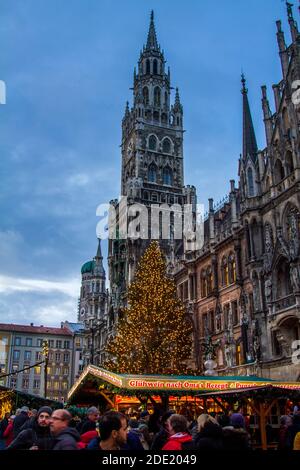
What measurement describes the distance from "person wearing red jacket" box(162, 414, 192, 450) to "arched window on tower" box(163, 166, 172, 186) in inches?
2531

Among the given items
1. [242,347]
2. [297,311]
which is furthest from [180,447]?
[242,347]

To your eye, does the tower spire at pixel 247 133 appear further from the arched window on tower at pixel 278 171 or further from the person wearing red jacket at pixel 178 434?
the person wearing red jacket at pixel 178 434

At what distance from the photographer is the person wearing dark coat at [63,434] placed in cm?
431

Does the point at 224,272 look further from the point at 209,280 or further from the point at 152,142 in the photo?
the point at 152,142

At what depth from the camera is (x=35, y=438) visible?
7.39 m

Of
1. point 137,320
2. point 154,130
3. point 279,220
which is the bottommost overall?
point 137,320

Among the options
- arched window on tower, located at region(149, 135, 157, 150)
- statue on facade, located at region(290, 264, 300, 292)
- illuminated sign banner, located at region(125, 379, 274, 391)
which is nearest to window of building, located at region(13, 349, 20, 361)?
arched window on tower, located at region(149, 135, 157, 150)

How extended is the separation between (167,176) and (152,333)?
3823 cm

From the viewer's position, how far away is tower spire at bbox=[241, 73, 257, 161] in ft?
116

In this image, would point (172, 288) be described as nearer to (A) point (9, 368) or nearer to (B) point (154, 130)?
(B) point (154, 130)

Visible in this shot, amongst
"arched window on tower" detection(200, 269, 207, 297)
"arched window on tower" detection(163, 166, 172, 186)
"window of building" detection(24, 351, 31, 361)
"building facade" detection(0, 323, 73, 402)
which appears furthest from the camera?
"window of building" detection(24, 351, 31, 361)

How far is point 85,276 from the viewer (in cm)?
14675

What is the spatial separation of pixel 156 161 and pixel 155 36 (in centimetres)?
2705

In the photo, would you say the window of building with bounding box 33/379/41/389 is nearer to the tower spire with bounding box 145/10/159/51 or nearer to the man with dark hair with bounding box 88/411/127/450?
the tower spire with bounding box 145/10/159/51
